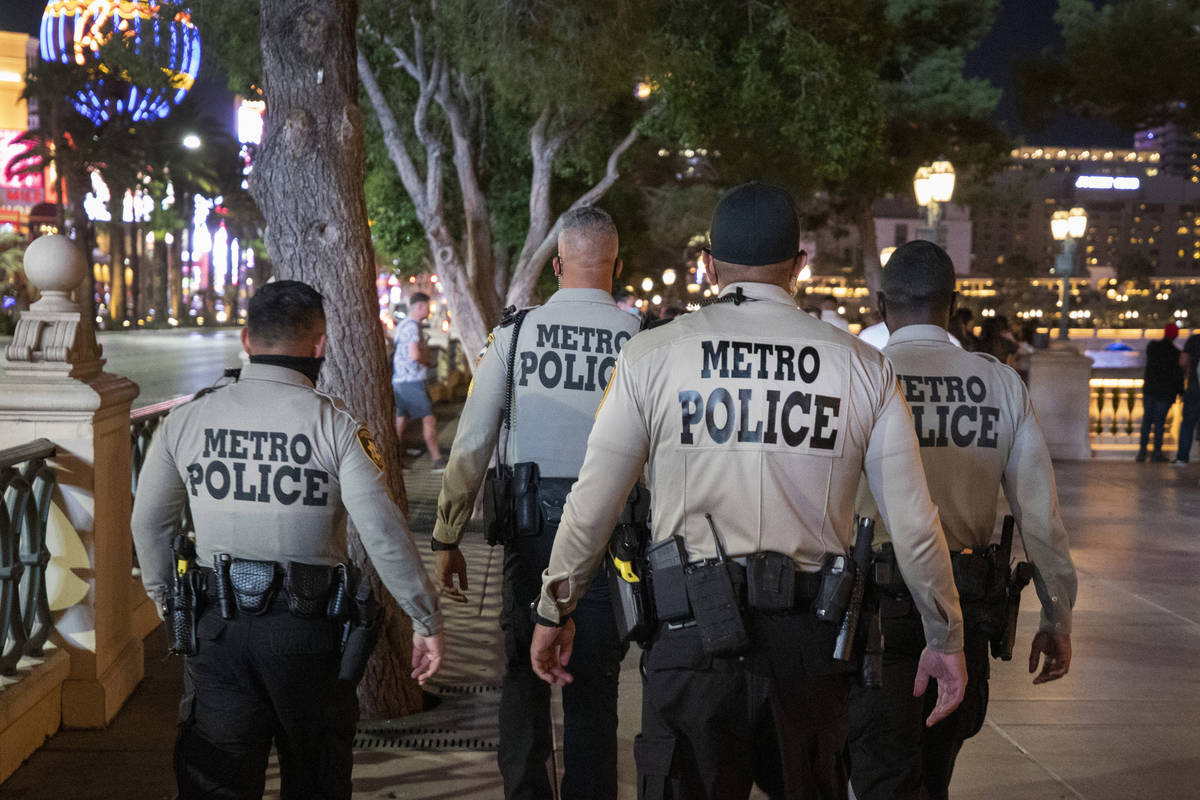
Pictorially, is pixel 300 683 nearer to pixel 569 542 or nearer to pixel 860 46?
pixel 569 542

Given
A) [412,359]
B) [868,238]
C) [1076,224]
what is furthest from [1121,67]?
[868,238]

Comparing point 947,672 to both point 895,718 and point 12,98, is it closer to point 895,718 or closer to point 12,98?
point 895,718

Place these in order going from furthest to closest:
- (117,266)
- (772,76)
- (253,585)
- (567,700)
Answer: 1. (117,266)
2. (772,76)
3. (567,700)
4. (253,585)

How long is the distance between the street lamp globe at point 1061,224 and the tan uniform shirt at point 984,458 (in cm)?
2313

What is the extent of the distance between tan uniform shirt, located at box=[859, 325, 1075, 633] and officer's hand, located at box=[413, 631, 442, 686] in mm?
1551

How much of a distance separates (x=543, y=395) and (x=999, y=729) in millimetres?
3058

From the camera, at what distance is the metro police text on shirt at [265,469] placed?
11.6 ft

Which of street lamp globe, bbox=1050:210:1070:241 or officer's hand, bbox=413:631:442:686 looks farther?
street lamp globe, bbox=1050:210:1070:241

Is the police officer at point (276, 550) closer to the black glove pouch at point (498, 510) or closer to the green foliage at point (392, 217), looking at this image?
the black glove pouch at point (498, 510)

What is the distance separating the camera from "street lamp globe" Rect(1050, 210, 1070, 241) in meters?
25.7

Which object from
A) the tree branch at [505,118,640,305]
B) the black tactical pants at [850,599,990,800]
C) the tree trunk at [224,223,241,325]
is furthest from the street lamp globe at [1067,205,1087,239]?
the tree trunk at [224,223,241,325]

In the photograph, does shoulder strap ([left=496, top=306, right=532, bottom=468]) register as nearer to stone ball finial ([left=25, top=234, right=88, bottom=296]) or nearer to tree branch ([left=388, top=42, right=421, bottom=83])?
stone ball finial ([left=25, top=234, right=88, bottom=296])

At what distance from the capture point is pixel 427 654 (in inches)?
146

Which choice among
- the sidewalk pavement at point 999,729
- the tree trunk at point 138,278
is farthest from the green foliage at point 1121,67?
the tree trunk at point 138,278
